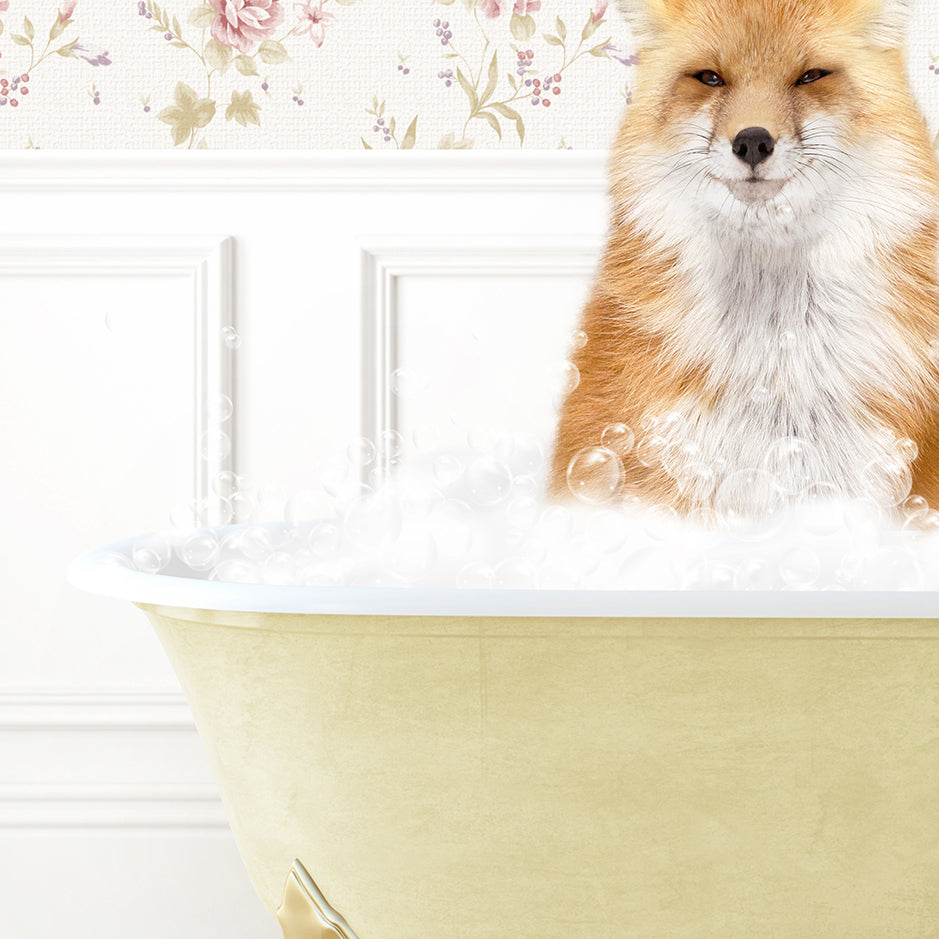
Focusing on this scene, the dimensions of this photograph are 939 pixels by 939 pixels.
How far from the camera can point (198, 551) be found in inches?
46.4

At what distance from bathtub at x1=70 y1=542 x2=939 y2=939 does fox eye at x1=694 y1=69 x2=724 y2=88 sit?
793mm

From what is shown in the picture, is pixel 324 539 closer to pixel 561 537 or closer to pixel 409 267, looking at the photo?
pixel 561 537

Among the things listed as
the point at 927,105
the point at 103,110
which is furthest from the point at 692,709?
the point at 103,110

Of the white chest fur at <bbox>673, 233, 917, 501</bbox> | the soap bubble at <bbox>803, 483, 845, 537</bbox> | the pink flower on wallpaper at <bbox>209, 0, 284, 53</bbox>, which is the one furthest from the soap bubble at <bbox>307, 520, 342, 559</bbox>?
the pink flower on wallpaper at <bbox>209, 0, 284, 53</bbox>

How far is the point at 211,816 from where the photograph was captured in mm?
1560

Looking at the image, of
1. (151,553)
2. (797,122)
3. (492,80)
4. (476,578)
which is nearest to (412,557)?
(476,578)

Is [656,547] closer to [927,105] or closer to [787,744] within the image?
[787,744]

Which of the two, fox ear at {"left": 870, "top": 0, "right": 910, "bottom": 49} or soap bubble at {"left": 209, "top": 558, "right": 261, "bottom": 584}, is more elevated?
fox ear at {"left": 870, "top": 0, "right": 910, "bottom": 49}

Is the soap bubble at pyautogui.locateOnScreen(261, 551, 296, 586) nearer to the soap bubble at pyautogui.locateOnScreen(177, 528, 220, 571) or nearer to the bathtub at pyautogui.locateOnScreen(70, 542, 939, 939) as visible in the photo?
the soap bubble at pyautogui.locateOnScreen(177, 528, 220, 571)

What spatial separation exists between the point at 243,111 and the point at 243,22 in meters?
0.14

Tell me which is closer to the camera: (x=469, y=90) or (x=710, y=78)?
(x=710, y=78)

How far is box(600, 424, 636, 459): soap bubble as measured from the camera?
1.30m

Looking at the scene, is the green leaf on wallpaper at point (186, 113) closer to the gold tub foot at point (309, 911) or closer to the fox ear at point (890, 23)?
the fox ear at point (890, 23)

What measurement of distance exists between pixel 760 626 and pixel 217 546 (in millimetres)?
688
